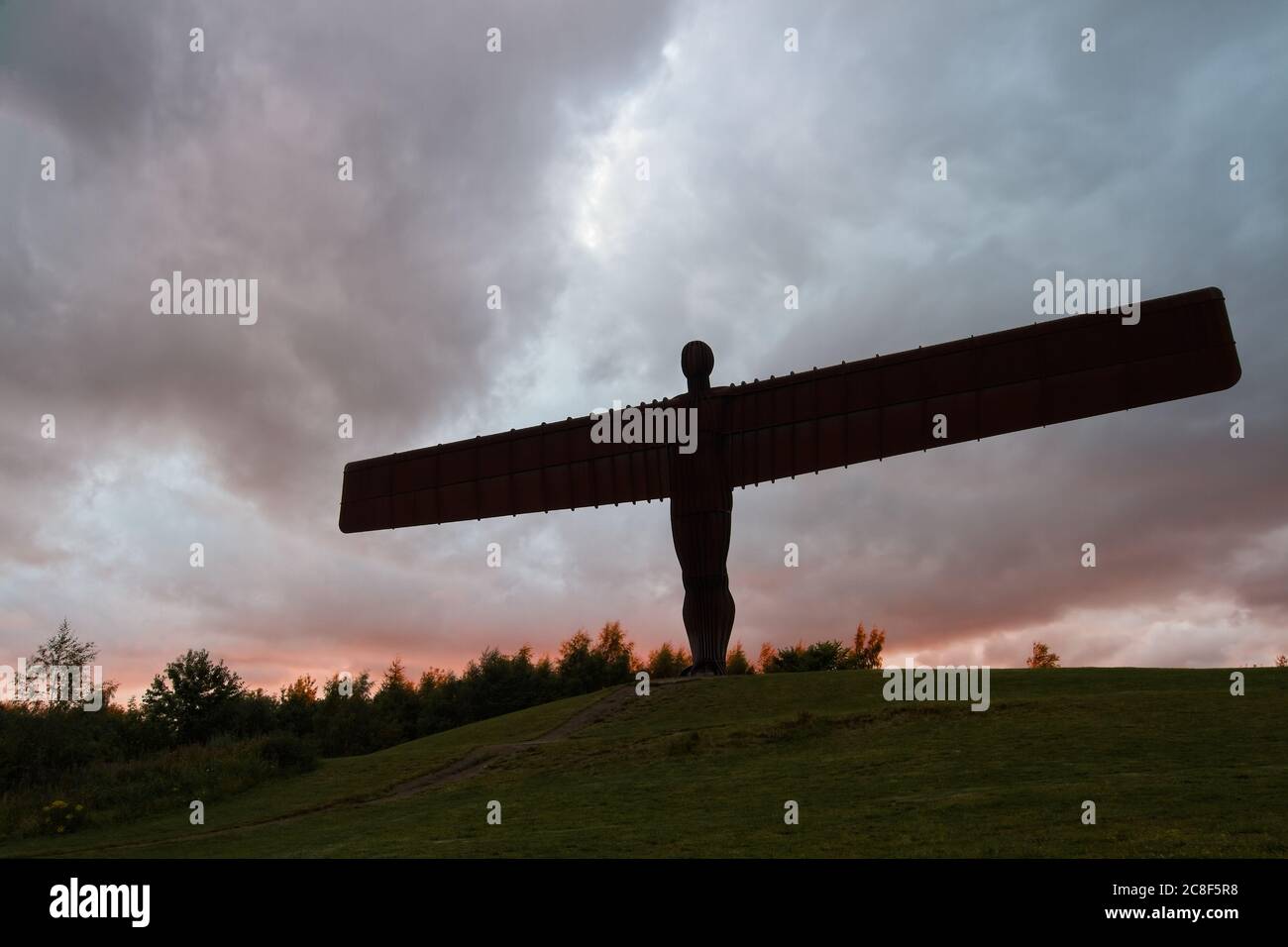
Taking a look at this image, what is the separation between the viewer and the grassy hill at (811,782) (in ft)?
35.4

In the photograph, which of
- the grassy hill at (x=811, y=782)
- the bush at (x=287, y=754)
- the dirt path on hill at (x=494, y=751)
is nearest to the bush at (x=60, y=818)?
the grassy hill at (x=811, y=782)

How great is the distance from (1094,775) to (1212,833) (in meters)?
3.79

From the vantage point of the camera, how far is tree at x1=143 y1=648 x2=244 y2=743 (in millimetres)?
31609

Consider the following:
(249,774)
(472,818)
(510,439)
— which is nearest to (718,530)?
(510,439)

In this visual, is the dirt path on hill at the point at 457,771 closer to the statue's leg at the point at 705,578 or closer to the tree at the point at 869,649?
the statue's leg at the point at 705,578

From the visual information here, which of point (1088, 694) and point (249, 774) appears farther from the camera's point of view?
point (249, 774)

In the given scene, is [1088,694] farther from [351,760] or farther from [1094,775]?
[351,760]

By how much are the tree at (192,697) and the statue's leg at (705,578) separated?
1724 centimetres

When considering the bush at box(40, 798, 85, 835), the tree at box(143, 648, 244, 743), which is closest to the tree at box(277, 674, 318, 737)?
the tree at box(143, 648, 244, 743)

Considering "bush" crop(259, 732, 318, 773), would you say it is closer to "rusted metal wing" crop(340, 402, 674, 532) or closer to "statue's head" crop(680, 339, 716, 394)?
"rusted metal wing" crop(340, 402, 674, 532)

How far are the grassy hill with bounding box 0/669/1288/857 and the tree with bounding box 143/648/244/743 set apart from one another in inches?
363
